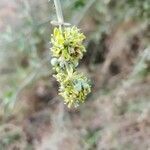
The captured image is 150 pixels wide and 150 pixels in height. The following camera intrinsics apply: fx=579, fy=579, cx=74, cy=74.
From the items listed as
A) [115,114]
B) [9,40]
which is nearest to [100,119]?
[115,114]

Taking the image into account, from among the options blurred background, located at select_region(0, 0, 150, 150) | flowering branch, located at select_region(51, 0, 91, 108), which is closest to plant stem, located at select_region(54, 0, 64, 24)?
flowering branch, located at select_region(51, 0, 91, 108)

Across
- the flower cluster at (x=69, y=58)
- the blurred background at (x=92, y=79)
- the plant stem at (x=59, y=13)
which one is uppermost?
the blurred background at (x=92, y=79)

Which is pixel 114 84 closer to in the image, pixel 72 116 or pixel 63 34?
pixel 72 116

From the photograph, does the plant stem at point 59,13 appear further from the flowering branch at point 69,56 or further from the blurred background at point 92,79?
the blurred background at point 92,79

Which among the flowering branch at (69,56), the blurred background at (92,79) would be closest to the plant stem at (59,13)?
the flowering branch at (69,56)

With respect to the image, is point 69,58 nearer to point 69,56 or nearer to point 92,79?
point 69,56

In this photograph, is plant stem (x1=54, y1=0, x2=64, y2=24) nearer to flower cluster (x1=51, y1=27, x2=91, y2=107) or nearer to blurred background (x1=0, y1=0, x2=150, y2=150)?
flower cluster (x1=51, y1=27, x2=91, y2=107)

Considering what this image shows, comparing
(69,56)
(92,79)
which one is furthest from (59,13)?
(92,79)
